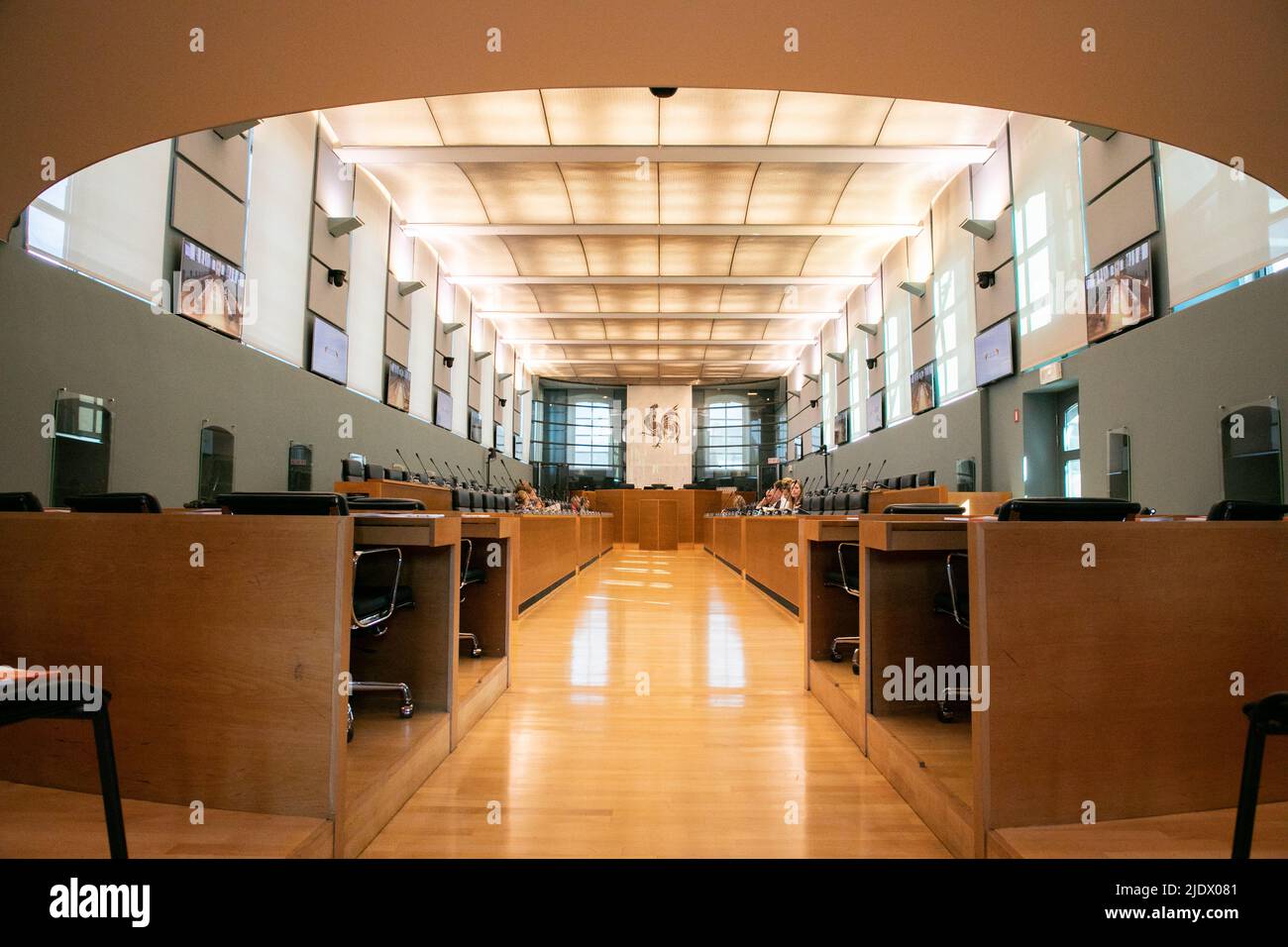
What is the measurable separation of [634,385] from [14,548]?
19.4m

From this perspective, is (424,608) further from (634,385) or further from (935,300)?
(634,385)

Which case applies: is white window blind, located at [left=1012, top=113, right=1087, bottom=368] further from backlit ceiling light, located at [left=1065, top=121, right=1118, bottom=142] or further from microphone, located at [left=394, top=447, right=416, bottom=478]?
microphone, located at [left=394, top=447, right=416, bottom=478]

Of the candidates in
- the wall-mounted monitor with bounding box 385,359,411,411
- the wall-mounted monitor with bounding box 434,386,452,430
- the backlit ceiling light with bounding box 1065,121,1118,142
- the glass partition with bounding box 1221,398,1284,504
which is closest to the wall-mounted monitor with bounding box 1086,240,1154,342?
the backlit ceiling light with bounding box 1065,121,1118,142

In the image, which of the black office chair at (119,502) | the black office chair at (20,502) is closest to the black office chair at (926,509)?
the black office chair at (119,502)

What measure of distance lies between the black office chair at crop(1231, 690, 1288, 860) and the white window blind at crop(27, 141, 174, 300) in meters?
5.80

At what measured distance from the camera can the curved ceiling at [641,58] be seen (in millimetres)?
2777

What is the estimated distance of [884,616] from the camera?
2287 millimetres

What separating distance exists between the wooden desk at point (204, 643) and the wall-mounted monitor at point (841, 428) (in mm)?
12714

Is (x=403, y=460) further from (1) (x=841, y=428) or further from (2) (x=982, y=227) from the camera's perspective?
(1) (x=841, y=428)

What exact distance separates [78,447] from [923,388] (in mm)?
9630

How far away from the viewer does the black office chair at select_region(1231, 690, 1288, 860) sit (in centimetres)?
89

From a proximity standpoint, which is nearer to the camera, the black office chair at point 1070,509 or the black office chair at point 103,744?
the black office chair at point 103,744

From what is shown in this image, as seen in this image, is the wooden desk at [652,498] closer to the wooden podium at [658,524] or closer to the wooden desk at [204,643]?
the wooden podium at [658,524]
